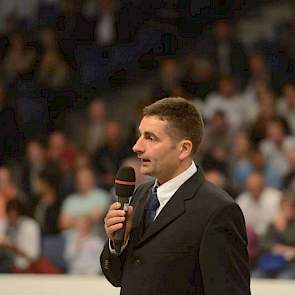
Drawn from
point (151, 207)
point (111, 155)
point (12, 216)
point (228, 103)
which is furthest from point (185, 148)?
point (228, 103)

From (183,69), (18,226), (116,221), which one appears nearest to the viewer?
(116,221)

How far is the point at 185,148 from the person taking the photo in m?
2.25

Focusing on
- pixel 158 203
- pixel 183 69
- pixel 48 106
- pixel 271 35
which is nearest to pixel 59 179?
pixel 48 106

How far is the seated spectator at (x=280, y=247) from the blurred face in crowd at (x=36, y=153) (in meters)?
1.89

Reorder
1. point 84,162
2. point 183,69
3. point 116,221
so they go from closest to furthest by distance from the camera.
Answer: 1. point 116,221
2. point 84,162
3. point 183,69

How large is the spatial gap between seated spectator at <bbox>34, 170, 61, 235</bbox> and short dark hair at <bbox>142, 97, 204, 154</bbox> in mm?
3959

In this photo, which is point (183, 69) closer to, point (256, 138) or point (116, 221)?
point (256, 138)

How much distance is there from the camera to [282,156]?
6152 mm

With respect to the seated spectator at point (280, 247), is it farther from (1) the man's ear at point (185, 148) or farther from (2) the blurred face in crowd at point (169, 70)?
(1) the man's ear at point (185, 148)

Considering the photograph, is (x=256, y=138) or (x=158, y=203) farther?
(x=256, y=138)

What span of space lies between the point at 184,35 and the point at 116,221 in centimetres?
529

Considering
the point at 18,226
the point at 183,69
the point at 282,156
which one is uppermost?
the point at 183,69

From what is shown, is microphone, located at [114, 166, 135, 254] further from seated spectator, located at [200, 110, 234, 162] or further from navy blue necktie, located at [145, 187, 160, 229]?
seated spectator, located at [200, 110, 234, 162]

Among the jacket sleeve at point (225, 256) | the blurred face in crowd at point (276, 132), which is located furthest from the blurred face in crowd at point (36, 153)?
the jacket sleeve at point (225, 256)
